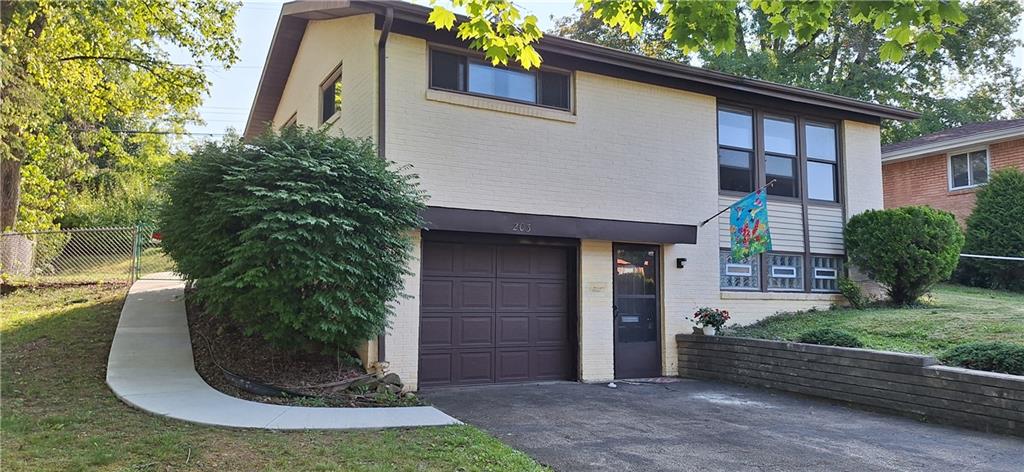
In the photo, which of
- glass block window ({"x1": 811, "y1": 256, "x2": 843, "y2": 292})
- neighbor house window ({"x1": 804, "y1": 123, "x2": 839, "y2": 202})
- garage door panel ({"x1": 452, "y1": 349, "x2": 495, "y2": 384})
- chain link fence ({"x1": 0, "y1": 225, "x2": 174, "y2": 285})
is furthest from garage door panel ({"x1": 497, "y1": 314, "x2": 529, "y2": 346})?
chain link fence ({"x1": 0, "y1": 225, "x2": 174, "y2": 285})

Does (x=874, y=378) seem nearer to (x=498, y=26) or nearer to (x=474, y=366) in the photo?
(x=474, y=366)

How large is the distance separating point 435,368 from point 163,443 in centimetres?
433

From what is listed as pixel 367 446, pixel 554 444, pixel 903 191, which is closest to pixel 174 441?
pixel 367 446

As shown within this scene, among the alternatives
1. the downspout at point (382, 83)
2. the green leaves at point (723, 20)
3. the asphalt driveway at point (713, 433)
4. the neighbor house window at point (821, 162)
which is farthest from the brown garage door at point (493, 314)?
the neighbor house window at point (821, 162)

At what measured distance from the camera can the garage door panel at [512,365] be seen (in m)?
9.60

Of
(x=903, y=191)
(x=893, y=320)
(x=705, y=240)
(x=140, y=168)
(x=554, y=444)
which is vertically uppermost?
(x=140, y=168)

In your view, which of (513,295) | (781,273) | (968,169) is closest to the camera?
(513,295)

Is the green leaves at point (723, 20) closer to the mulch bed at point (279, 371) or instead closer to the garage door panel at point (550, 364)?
the mulch bed at point (279, 371)

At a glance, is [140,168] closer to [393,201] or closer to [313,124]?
[313,124]

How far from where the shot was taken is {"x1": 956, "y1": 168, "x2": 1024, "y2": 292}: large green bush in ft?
50.0

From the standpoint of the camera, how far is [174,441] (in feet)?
17.1

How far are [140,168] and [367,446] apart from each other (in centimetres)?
2316

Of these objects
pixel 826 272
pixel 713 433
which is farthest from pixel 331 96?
pixel 826 272

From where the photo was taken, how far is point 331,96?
11195mm
